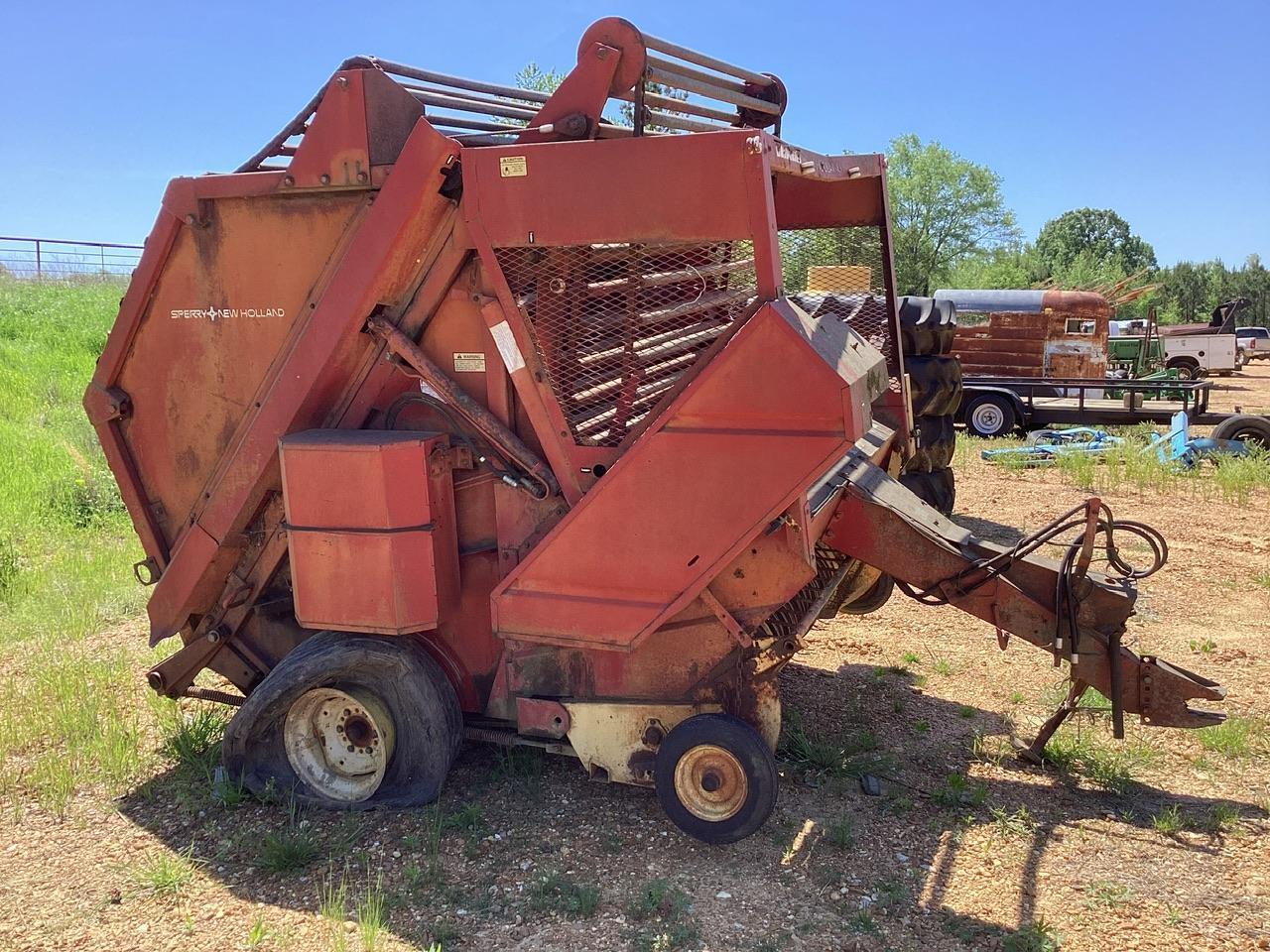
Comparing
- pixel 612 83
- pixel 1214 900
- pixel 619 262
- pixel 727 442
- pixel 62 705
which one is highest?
pixel 612 83

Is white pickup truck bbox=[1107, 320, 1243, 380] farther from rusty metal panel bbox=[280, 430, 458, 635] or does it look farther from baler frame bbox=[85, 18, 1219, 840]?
rusty metal panel bbox=[280, 430, 458, 635]

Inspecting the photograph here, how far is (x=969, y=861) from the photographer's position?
11.9 ft

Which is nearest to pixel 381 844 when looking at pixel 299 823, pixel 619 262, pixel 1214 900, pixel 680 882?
pixel 299 823

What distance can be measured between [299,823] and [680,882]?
159cm

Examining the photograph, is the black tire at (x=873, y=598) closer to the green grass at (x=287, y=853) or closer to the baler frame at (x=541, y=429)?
the baler frame at (x=541, y=429)

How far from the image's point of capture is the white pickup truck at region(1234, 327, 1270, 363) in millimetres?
31719

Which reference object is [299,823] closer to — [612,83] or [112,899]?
[112,899]

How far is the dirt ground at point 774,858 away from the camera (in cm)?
325

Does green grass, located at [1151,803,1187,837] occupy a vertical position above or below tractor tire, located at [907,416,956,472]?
below

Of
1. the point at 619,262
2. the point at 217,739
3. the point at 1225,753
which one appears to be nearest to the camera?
the point at 619,262

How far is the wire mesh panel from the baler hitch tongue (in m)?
0.94

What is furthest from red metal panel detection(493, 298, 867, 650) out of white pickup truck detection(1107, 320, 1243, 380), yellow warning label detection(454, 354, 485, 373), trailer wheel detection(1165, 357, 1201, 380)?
white pickup truck detection(1107, 320, 1243, 380)

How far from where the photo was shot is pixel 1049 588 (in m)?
4.05

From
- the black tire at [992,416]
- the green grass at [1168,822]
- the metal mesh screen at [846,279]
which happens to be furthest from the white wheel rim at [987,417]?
the green grass at [1168,822]
